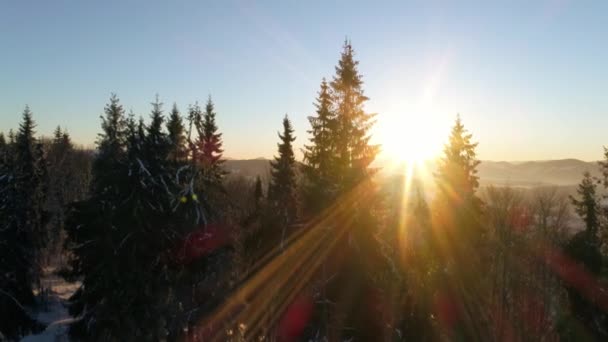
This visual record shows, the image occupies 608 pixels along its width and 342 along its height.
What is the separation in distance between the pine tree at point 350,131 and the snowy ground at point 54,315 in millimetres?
18867

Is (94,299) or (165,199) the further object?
(165,199)

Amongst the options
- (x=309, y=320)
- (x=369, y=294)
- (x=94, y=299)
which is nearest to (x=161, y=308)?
(x=94, y=299)

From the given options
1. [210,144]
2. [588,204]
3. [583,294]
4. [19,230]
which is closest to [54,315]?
[19,230]

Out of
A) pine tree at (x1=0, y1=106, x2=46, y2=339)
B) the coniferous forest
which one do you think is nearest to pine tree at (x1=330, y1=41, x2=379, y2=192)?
the coniferous forest

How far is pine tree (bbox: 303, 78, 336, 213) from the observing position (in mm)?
21141

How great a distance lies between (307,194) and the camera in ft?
73.0

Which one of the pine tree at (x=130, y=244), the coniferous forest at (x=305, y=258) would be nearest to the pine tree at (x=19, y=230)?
the coniferous forest at (x=305, y=258)

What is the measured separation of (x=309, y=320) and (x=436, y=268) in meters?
10.9

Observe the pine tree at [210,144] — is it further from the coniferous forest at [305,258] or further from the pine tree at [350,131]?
the pine tree at [350,131]

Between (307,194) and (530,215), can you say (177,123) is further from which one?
(530,215)

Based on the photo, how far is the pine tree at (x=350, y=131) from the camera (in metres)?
20.6

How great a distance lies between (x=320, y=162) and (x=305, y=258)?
611 cm

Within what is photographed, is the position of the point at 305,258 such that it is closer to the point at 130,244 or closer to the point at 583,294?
the point at 130,244

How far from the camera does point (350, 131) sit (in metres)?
20.9
